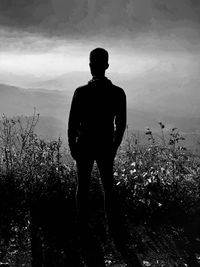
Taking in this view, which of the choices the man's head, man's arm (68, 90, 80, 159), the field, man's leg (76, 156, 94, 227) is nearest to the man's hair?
the man's head

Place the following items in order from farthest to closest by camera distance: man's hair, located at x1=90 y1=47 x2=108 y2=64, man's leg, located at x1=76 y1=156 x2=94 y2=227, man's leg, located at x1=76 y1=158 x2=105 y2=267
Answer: man's leg, located at x1=76 y1=156 x2=94 y2=227 < man's leg, located at x1=76 y1=158 x2=105 y2=267 < man's hair, located at x1=90 y1=47 x2=108 y2=64

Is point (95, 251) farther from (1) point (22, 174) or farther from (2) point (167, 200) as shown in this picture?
(1) point (22, 174)

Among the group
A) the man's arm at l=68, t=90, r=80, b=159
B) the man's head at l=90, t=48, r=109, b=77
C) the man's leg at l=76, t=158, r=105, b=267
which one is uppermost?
the man's head at l=90, t=48, r=109, b=77

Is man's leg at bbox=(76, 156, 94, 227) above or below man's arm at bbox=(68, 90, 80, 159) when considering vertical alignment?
below

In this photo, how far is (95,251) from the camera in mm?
4656

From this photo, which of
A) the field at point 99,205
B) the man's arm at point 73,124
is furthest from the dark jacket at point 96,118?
the field at point 99,205

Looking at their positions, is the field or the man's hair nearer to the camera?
the man's hair

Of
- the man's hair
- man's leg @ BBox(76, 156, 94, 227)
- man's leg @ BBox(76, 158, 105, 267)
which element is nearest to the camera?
the man's hair

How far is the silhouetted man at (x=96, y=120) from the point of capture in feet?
14.5

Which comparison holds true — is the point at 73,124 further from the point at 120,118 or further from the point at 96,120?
the point at 120,118

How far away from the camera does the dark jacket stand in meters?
4.43

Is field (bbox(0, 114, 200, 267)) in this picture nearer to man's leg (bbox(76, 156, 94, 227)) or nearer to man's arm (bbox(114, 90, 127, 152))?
man's leg (bbox(76, 156, 94, 227))

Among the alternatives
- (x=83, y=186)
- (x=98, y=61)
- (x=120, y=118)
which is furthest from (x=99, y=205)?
(x=98, y=61)

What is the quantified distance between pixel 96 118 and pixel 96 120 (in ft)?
0.09
